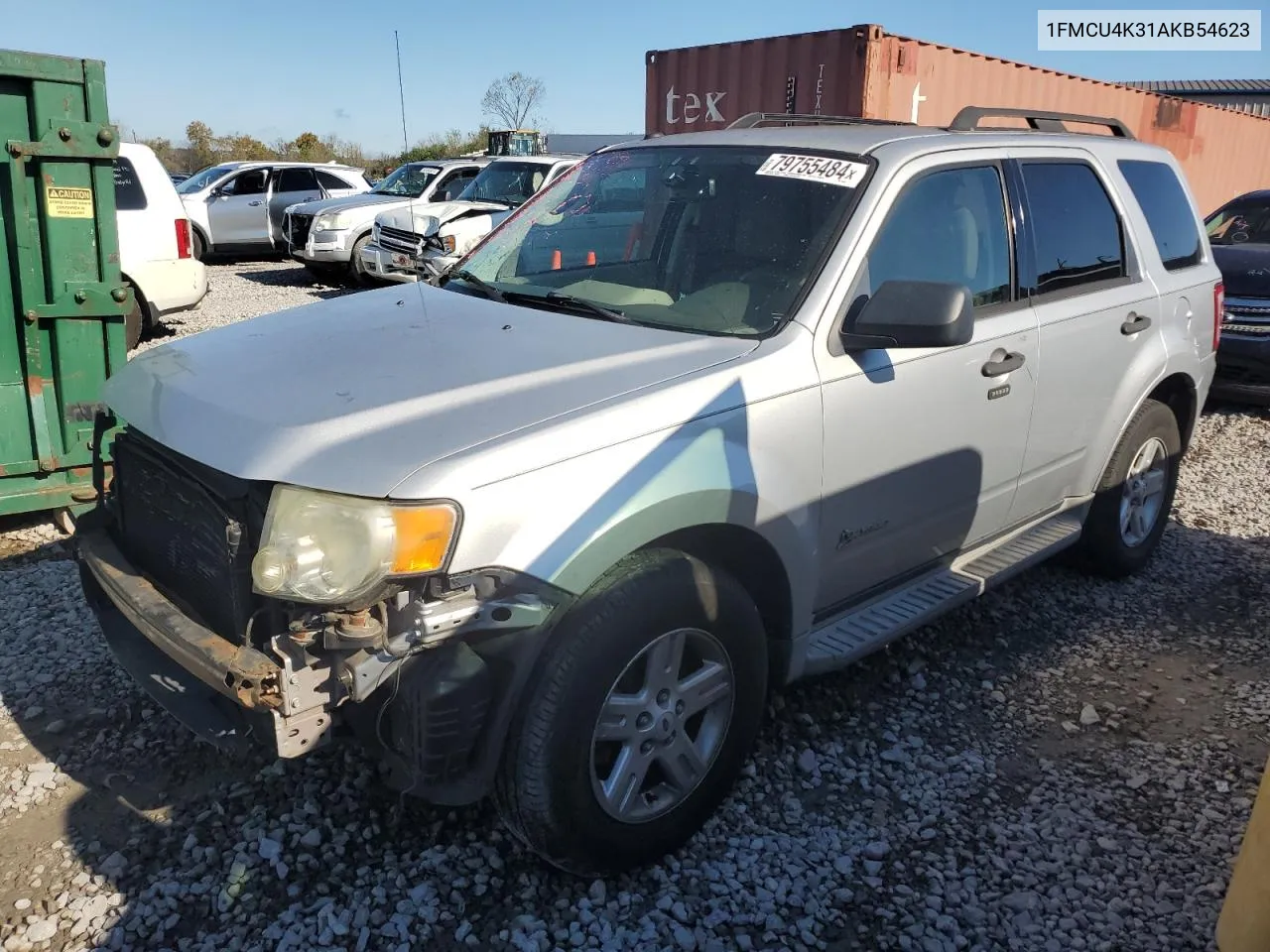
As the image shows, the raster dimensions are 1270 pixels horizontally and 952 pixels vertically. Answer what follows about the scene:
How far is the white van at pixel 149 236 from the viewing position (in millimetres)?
8547

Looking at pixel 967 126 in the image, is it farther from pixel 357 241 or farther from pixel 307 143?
pixel 307 143

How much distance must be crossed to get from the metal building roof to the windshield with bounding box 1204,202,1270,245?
3609cm

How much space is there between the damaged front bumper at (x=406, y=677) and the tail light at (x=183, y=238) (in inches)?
294

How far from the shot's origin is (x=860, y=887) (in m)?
2.74

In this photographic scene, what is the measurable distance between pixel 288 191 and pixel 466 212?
6.32 meters

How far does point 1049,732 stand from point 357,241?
1208cm

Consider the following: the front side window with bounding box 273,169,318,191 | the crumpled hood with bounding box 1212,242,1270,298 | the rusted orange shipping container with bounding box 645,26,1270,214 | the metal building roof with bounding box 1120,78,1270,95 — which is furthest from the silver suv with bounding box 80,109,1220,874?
the metal building roof with bounding box 1120,78,1270,95

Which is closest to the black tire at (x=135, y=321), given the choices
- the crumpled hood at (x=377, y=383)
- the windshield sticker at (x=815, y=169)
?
the crumpled hood at (x=377, y=383)

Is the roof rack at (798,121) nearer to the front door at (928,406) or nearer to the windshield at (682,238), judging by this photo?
the windshield at (682,238)

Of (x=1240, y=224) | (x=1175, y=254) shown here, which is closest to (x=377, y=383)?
(x=1175, y=254)

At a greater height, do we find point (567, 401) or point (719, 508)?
point (567, 401)

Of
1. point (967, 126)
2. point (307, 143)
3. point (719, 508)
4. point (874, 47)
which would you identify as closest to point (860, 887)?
point (719, 508)

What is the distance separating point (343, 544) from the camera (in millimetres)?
2152

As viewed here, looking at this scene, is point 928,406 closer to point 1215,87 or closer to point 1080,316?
point 1080,316
